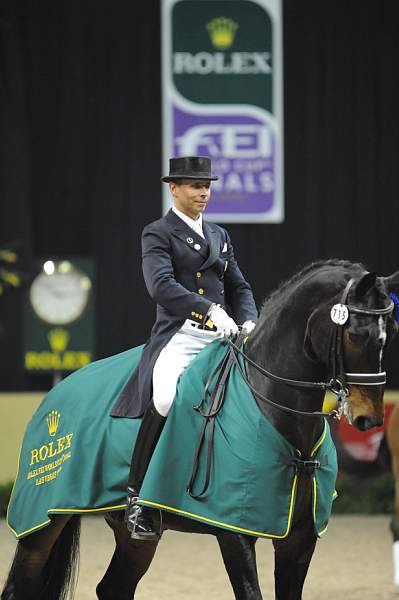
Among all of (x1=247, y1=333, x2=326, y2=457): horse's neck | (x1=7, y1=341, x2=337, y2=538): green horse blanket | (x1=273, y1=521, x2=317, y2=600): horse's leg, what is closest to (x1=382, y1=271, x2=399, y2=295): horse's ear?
(x1=247, y1=333, x2=326, y2=457): horse's neck

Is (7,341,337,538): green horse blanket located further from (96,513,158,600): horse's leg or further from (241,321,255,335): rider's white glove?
(96,513,158,600): horse's leg

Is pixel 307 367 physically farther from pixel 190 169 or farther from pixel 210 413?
pixel 190 169

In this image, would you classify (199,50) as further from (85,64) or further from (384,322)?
(384,322)

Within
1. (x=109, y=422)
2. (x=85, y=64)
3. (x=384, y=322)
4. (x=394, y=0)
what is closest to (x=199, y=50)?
(x=85, y=64)

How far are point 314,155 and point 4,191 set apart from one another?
7.55 ft

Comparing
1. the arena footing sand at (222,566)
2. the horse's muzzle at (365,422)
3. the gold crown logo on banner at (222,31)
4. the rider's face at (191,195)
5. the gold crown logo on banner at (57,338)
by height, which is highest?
the gold crown logo on banner at (222,31)

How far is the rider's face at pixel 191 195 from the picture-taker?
3.57 m

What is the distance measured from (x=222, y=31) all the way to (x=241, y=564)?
587 cm

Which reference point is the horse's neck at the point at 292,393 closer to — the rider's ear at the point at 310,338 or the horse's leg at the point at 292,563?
the rider's ear at the point at 310,338

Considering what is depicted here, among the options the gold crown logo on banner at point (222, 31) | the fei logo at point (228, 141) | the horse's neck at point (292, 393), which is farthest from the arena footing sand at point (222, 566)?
the gold crown logo on banner at point (222, 31)

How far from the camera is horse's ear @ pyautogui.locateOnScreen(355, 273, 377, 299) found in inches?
115

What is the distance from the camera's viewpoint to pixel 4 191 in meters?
8.41

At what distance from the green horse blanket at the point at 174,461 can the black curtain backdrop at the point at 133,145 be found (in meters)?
4.55

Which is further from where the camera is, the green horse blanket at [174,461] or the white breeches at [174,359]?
the white breeches at [174,359]
